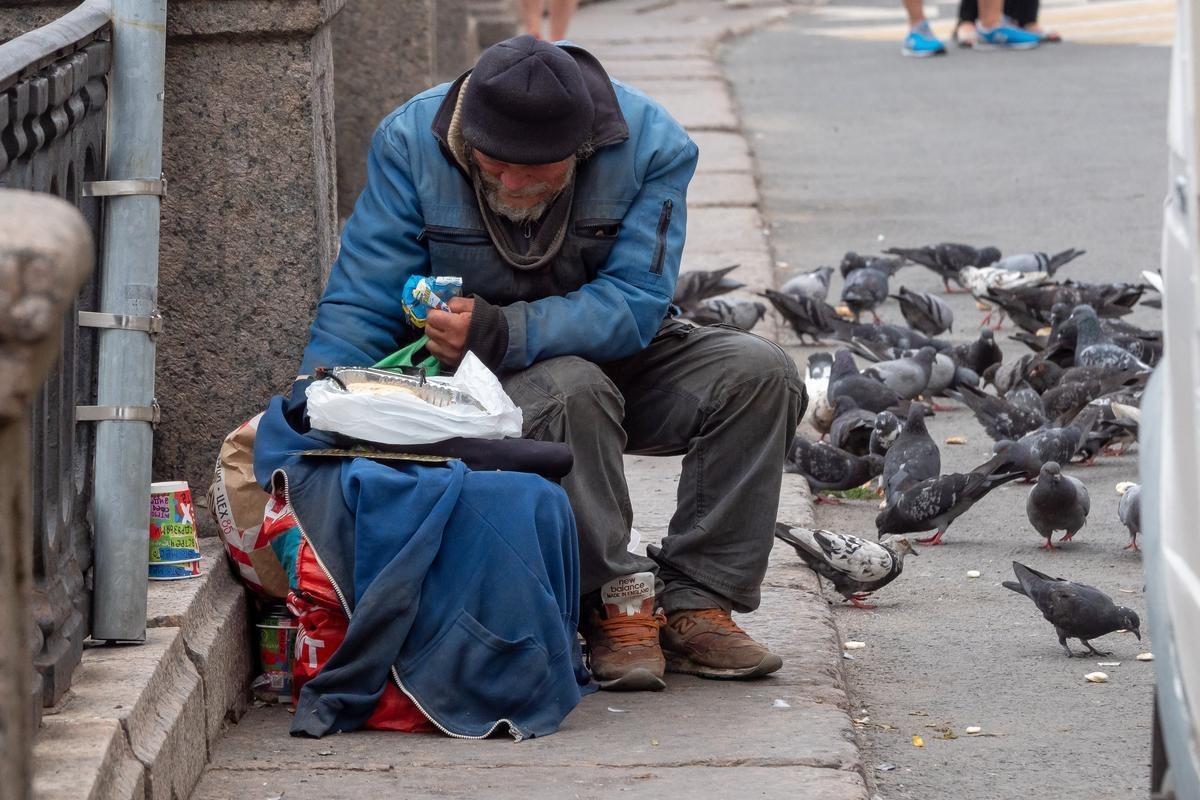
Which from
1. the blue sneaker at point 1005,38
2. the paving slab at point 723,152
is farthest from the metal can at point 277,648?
the blue sneaker at point 1005,38

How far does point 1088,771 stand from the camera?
3689 millimetres

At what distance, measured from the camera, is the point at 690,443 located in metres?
4.22

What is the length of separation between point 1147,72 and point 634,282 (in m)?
12.1

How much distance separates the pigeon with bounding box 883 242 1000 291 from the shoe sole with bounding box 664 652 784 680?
4.83m

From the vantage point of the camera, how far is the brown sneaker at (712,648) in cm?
407

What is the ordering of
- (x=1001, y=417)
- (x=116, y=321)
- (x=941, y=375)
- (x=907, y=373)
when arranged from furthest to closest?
1. (x=941, y=375)
2. (x=907, y=373)
3. (x=1001, y=417)
4. (x=116, y=321)

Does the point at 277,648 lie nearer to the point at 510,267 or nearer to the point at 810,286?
the point at 510,267

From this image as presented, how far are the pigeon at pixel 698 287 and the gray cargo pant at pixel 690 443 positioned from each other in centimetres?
331

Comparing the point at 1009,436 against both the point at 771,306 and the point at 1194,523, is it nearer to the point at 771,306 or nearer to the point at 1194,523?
the point at 771,306

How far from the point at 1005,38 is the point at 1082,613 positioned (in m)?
12.5

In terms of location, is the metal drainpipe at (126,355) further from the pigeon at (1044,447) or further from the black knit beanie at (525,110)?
the pigeon at (1044,447)

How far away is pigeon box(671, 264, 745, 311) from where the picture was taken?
7617 millimetres

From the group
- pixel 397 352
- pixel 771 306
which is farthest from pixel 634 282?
pixel 771 306

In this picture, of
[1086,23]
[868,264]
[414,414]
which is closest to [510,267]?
[414,414]
